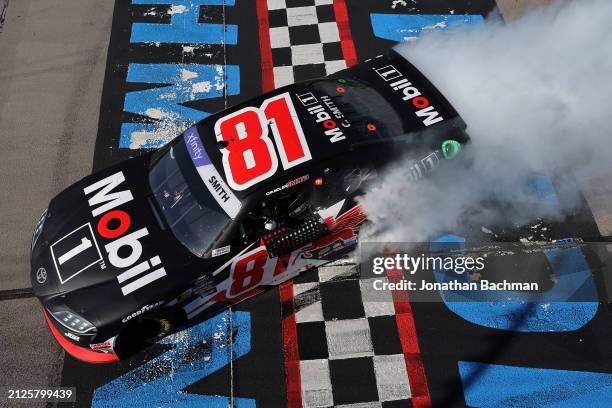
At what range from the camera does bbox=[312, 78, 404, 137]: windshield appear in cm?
472

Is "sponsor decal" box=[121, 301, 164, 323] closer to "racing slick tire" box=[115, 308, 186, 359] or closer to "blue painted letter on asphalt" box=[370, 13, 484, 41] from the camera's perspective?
"racing slick tire" box=[115, 308, 186, 359]

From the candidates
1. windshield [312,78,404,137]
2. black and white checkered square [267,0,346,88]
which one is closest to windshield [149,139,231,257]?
windshield [312,78,404,137]

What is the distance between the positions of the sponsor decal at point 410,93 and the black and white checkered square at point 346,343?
4.86 ft

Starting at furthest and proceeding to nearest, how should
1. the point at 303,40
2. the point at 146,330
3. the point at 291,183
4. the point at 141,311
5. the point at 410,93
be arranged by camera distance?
the point at 303,40
the point at 410,93
the point at 146,330
the point at 291,183
the point at 141,311

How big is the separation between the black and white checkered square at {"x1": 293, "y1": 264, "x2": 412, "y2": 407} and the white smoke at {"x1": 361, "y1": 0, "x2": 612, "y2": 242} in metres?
0.64

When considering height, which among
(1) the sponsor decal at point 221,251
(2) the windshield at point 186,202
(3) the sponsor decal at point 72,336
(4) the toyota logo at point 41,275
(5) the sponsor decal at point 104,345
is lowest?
(5) the sponsor decal at point 104,345

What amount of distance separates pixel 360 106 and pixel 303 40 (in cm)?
259

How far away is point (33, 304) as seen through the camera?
4965 mm

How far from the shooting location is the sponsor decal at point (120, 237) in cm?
419

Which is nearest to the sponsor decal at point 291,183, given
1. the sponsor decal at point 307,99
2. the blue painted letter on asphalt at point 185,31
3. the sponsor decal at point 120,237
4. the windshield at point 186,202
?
the windshield at point 186,202

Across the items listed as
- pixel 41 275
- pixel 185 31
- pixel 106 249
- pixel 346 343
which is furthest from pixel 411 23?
pixel 41 275

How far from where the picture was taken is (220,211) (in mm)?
4297

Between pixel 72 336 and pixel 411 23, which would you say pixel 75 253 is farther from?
pixel 411 23

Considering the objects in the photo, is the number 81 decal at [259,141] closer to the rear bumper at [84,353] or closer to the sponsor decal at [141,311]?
the sponsor decal at [141,311]
